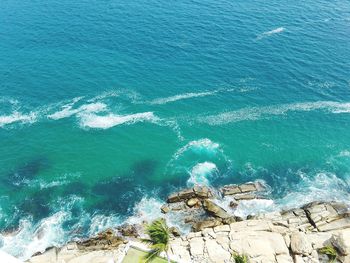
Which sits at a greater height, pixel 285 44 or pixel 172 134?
pixel 285 44

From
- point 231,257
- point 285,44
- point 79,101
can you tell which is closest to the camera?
point 231,257

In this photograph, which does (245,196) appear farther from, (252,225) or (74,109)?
(74,109)

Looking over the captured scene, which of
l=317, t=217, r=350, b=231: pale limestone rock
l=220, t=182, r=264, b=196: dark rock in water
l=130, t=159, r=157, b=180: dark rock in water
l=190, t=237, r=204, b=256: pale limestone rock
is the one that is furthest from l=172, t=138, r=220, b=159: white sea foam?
l=317, t=217, r=350, b=231: pale limestone rock

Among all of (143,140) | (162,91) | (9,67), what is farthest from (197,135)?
(9,67)

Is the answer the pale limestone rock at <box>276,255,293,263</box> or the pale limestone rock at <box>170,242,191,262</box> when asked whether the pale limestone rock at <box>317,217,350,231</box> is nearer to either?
the pale limestone rock at <box>276,255,293,263</box>

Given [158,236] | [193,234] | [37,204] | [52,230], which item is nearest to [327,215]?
[193,234]

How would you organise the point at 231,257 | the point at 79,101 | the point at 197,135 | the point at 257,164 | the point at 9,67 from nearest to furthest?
the point at 231,257 → the point at 257,164 → the point at 197,135 → the point at 79,101 → the point at 9,67

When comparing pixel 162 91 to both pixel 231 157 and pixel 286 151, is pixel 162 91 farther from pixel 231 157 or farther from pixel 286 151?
pixel 286 151
